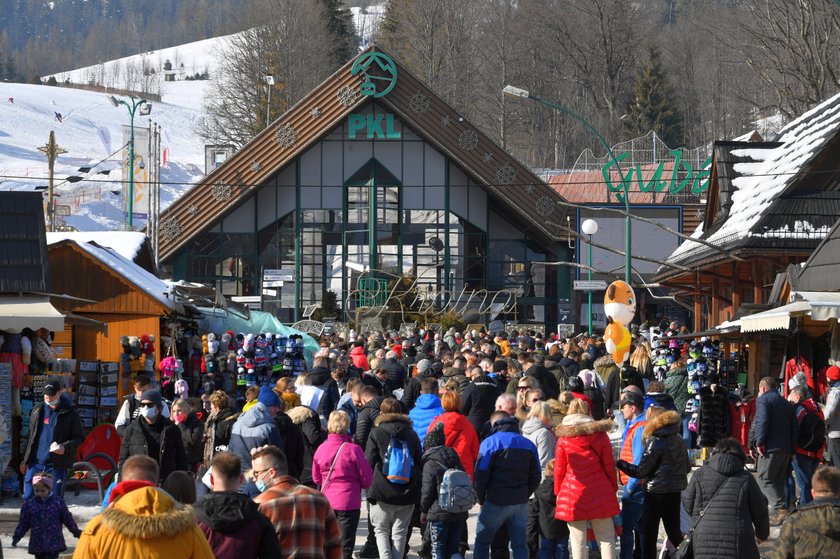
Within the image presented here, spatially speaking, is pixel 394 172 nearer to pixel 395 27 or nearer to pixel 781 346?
pixel 781 346

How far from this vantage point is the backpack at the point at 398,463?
10719 millimetres

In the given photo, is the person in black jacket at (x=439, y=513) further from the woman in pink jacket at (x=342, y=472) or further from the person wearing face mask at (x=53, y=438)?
the person wearing face mask at (x=53, y=438)

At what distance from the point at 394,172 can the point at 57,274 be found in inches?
1126

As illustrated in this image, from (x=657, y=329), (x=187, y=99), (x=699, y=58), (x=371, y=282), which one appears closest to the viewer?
(x=657, y=329)

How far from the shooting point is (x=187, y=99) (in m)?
153

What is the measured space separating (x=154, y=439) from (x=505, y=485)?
328 centimetres

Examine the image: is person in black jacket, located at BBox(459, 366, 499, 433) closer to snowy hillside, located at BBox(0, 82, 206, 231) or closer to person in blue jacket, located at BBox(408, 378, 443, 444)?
person in blue jacket, located at BBox(408, 378, 443, 444)

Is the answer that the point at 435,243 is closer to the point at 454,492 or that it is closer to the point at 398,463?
the point at 398,463

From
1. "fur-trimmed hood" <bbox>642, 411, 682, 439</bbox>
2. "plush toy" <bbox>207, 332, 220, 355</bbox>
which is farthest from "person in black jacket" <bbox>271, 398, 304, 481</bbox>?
"plush toy" <bbox>207, 332, 220, 355</bbox>

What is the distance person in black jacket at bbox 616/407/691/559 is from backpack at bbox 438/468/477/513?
50.9 inches

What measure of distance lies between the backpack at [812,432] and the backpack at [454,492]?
16.0 feet

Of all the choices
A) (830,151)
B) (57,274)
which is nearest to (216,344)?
(57,274)

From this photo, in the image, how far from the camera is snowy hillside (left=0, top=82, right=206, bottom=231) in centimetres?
9469

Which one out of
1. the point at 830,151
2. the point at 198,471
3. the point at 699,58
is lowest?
the point at 198,471
